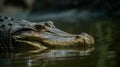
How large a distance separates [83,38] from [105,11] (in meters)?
18.5

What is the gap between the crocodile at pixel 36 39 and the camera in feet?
20.7

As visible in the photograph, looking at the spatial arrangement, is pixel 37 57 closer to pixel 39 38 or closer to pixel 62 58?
pixel 62 58

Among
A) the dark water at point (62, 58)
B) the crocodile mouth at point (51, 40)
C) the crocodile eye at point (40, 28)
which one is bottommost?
the dark water at point (62, 58)

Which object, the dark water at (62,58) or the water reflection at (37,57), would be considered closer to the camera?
the dark water at (62,58)

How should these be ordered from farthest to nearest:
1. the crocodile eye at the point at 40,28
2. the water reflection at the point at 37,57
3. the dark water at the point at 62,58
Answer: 1. the crocodile eye at the point at 40,28
2. the water reflection at the point at 37,57
3. the dark water at the point at 62,58

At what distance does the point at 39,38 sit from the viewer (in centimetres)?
630

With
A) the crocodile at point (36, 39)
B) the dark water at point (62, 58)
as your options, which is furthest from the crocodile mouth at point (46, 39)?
the dark water at point (62, 58)

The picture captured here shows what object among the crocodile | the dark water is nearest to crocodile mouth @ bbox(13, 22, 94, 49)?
the crocodile

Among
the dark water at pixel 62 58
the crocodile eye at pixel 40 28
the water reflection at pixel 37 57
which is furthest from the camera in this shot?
the crocodile eye at pixel 40 28

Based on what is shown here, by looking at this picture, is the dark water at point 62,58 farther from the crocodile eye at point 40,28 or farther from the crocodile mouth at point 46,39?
the crocodile eye at point 40,28

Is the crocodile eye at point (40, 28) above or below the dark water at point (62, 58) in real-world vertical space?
above

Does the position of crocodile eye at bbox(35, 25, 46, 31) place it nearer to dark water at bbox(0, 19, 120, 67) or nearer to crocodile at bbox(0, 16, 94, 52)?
crocodile at bbox(0, 16, 94, 52)

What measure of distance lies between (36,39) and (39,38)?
2.5 inches

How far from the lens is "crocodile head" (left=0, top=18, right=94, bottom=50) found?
6303mm
